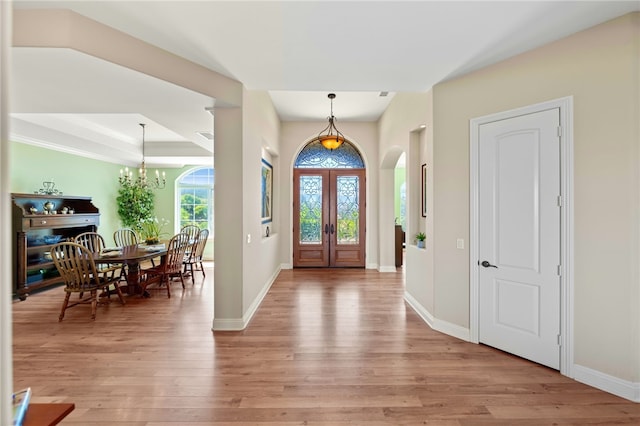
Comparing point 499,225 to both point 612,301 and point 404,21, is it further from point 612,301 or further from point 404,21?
point 404,21

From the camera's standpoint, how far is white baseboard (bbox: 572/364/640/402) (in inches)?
95.7

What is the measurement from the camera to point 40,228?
535 centimetres

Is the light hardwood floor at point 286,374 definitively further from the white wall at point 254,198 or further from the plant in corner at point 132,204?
the plant in corner at point 132,204

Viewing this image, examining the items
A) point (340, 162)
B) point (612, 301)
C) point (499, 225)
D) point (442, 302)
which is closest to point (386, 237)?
point (340, 162)

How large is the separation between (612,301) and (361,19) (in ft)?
9.94

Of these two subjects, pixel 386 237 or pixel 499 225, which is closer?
pixel 499 225

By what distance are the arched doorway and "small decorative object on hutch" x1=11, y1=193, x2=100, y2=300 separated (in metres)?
4.46

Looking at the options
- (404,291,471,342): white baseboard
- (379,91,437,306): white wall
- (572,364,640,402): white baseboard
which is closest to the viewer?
(572,364,640,402): white baseboard

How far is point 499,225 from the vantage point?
10.4 ft

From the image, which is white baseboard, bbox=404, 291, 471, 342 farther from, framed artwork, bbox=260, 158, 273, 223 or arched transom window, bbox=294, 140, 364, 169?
arched transom window, bbox=294, 140, 364, 169

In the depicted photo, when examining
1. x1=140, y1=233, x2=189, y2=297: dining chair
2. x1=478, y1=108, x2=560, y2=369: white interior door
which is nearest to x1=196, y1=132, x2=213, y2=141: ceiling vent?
x1=140, y1=233, x2=189, y2=297: dining chair

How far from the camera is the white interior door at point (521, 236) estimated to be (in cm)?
283

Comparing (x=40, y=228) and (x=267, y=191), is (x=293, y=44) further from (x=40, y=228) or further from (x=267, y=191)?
(x=40, y=228)

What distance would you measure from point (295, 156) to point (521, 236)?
17.0 feet
